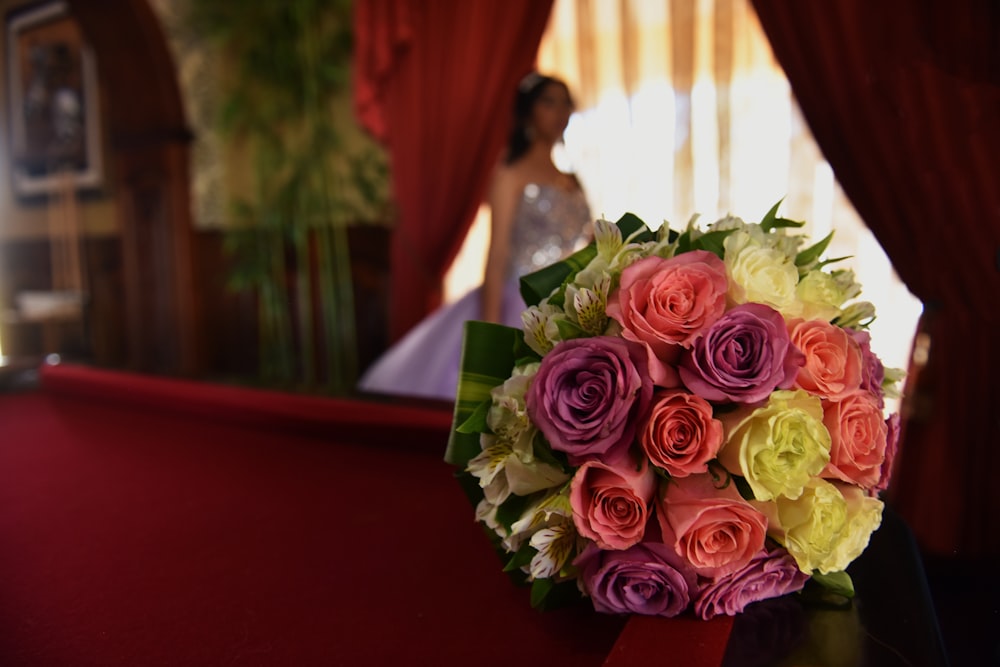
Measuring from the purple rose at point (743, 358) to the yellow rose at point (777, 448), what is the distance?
2cm

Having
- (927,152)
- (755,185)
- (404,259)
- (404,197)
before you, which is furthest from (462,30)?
(927,152)

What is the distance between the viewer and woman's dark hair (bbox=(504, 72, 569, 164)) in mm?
3037

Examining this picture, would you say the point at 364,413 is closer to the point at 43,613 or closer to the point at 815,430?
the point at 43,613

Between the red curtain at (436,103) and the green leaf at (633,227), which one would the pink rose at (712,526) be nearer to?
the green leaf at (633,227)

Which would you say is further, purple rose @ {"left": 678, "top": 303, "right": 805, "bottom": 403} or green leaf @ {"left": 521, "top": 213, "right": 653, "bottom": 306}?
green leaf @ {"left": 521, "top": 213, "right": 653, "bottom": 306}

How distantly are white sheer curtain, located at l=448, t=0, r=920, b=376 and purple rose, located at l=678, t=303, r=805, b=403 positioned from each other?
2231 millimetres

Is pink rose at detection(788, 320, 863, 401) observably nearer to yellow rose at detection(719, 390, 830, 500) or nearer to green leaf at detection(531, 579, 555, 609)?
yellow rose at detection(719, 390, 830, 500)

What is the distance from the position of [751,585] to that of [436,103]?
3144 millimetres

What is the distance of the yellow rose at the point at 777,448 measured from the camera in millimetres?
661

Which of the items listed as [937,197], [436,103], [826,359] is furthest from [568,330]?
[436,103]

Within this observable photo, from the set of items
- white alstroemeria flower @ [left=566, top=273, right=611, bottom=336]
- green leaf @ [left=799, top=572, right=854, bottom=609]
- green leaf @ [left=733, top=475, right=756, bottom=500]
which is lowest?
green leaf @ [left=799, top=572, right=854, bottom=609]

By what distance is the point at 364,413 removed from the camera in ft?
5.05

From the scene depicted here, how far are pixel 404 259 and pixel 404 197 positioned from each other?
305 mm

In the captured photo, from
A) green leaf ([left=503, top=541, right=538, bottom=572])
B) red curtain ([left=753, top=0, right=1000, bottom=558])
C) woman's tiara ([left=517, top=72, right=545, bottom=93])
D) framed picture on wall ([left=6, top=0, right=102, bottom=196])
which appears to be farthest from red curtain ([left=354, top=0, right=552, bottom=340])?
framed picture on wall ([left=6, top=0, right=102, bottom=196])
